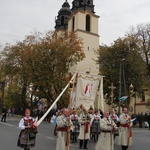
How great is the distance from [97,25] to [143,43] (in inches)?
751

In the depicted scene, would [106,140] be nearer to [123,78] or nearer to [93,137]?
[93,137]

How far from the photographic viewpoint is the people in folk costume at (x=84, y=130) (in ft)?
41.4

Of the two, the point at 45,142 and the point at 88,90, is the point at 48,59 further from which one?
the point at 88,90

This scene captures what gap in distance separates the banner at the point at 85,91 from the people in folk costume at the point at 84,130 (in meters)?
2.13

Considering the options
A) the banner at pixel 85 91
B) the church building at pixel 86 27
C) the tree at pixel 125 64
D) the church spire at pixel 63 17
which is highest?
the church spire at pixel 63 17

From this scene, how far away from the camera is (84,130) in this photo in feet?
43.3

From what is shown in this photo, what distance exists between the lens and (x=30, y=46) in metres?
35.2

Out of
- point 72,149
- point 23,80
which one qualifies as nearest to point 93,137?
point 72,149

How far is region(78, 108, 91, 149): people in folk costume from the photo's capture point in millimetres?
→ 12617

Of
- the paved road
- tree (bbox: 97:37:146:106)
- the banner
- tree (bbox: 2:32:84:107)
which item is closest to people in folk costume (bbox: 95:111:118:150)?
the banner

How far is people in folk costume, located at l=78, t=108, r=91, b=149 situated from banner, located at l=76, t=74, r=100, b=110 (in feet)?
7.00

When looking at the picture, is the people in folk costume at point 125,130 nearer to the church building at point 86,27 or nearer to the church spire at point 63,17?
the church building at point 86,27

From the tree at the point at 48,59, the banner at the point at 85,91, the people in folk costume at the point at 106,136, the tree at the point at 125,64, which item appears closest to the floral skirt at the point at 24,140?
the banner at the point at 85,91

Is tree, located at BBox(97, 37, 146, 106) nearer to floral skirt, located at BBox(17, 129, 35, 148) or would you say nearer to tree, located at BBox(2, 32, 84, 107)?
tree, located at BBox(2, 32, 84, 107)
